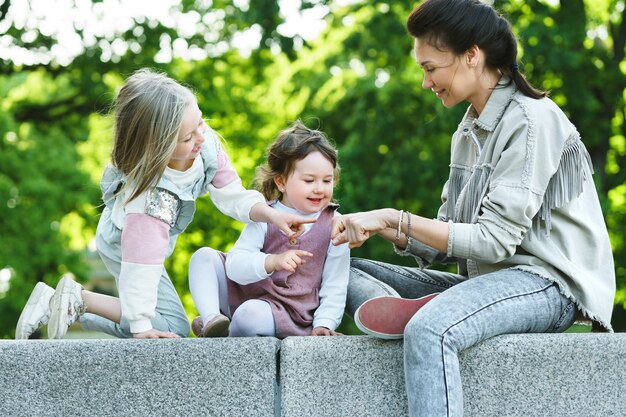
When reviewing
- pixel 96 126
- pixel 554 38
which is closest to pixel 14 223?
pixel 96 126

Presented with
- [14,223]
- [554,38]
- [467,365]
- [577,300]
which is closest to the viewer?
[467,365]

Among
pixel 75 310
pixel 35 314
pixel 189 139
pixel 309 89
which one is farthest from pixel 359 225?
pixel 309 89

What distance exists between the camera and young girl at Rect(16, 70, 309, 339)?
3600 mm

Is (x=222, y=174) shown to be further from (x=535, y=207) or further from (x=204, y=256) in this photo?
(x=535, y=207)

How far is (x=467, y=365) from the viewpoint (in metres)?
3.19

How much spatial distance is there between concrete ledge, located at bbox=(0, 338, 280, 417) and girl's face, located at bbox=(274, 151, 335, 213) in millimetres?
759

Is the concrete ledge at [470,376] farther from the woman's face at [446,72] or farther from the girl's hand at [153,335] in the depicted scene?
the woman's face at [446,72]

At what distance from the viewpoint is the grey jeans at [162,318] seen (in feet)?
12.9

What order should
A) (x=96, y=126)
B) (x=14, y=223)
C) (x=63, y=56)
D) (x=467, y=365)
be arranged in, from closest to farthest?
(x=467, y=365) < (x=63, y=56) < (x=14, y=223) < (x=96, y=126)

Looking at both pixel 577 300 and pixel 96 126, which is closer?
pixel 577 300

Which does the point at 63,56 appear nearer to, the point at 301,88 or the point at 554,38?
the point at 301,88

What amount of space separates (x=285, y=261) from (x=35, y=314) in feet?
3.87

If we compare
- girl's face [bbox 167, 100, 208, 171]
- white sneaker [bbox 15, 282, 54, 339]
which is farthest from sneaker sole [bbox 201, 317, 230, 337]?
white sneaker [bbox 15, 282, 54, 339]

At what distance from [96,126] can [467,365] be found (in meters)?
16.1
